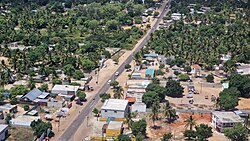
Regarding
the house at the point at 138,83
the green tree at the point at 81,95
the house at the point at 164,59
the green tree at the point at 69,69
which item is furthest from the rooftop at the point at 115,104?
the house at the point at 164,59

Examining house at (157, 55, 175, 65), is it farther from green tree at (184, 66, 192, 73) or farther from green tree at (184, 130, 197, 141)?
green tree at (184, 130, 197, 141)

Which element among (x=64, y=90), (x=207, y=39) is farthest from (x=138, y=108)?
(x=207, y=39)

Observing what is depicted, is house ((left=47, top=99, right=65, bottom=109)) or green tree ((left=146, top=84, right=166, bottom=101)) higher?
green tree ((left=146, top=84, right=166, bottom=101))

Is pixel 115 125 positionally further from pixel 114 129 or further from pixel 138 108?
pixel 138 108

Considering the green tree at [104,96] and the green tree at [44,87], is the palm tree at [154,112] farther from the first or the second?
the green tree at [44,87]

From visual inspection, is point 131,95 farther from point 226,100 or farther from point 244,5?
point 244,5

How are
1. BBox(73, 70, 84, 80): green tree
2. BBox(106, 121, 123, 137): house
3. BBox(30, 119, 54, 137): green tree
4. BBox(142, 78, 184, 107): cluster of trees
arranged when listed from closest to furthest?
1. BBox(30, 119, 54, 137): green tree
2. BBox(106, 121, 123, 137): house
3. BBox(142, 78, 184, 107): cluster of trees
4. BBox(73, 70, 84, 80): green tree

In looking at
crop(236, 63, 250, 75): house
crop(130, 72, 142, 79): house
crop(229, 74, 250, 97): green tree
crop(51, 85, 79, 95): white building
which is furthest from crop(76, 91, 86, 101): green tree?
crop(236, 63, 250, 75): house
